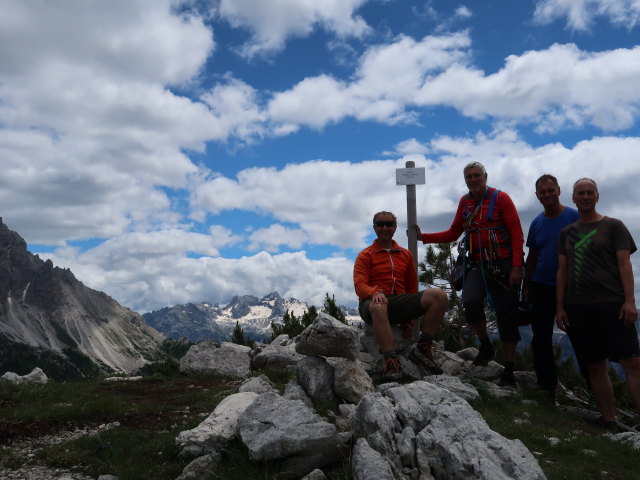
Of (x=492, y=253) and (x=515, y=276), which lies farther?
(x=492, y=253)

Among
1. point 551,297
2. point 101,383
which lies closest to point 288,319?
point 101,383

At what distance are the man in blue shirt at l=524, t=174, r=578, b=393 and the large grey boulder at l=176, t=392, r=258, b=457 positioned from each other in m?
5.59

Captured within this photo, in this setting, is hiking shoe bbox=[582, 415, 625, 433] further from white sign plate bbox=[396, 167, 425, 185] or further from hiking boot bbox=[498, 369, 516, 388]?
white sign plate bbox=[396, 167, 425, 185]

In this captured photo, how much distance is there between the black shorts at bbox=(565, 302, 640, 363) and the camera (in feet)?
24.7

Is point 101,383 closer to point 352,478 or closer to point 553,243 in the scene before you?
point 352,478

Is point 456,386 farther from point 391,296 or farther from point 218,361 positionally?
point 218,361

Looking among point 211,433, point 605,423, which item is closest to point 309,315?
point 605,423

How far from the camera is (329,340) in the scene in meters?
8.55

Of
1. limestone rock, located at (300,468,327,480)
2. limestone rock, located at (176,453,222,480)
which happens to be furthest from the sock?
limestone rock, located at (176,453,222,480)

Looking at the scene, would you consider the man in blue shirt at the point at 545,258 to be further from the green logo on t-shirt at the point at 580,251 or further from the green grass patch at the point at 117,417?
the green grass patch at the point at 117,417

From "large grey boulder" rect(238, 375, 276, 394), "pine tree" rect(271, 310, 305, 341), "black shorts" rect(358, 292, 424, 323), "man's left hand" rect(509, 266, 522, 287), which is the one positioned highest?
"man's left hand" rect(509, 266, 522, 287)

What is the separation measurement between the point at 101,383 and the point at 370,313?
25.4 feet

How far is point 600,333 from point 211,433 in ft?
20.1

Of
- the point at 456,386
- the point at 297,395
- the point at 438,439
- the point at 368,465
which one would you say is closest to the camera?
the point at 368,465
